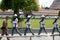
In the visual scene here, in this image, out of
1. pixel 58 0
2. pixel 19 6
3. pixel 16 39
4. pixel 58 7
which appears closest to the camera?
pixel 16 39

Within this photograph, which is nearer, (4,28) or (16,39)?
(16,39)

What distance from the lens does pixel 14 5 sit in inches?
927

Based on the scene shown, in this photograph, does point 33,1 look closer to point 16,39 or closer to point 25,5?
point 25,5

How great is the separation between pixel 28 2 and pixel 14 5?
1.44 metres

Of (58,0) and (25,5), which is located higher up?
(25,5)

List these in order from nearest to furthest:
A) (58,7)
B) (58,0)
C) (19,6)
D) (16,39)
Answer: (16,39), (19,6), (58,7), (58,0)

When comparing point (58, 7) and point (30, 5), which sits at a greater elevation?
point (30, 5)

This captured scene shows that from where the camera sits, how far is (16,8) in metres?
23.7

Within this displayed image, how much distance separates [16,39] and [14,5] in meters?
13.9

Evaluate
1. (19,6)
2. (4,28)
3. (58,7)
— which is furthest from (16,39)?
(58,7)

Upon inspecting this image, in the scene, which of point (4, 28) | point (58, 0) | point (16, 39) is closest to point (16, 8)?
point (4, 28)

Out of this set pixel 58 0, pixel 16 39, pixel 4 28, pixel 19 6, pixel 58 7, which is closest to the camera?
pixel 16 39

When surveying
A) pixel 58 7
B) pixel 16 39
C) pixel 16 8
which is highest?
pixel 16 39

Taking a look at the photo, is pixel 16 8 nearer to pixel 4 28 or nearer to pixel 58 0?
pixel 4 28
